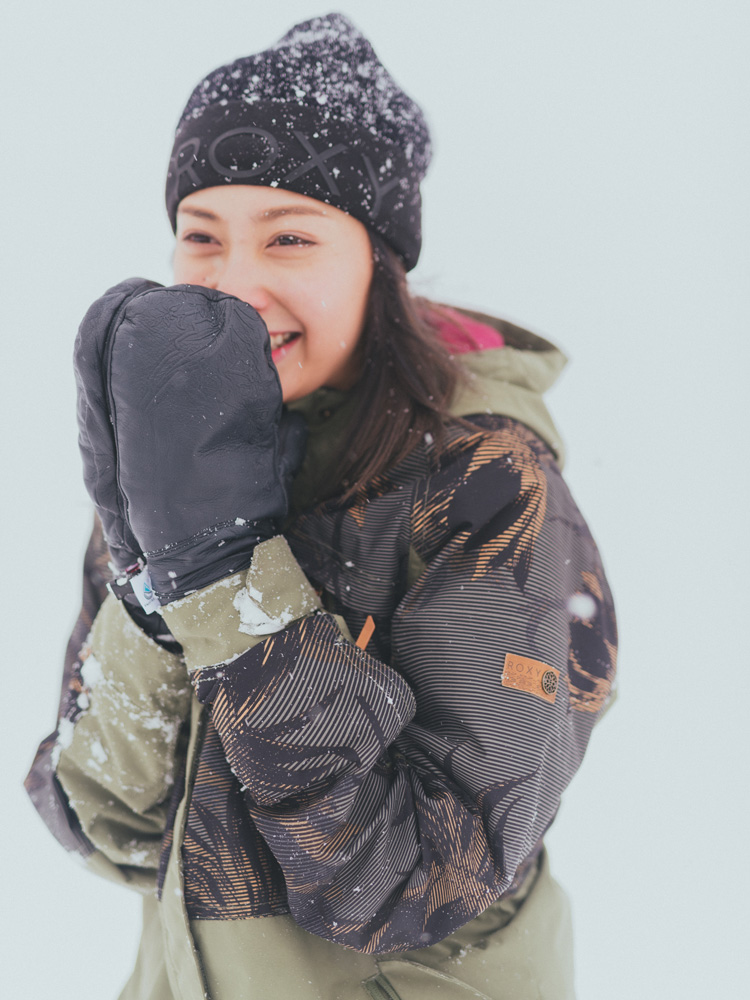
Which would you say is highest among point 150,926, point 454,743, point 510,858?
point 454,743

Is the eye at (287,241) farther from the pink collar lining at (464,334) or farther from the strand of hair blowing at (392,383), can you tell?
the pink collar lining at (464,334)

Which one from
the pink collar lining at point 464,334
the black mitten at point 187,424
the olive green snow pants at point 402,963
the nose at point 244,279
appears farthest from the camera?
the pink collar lining at point 464,334

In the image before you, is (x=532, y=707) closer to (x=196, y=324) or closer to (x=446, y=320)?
(x=196, y=324)

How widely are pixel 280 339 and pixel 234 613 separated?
438 millimetres

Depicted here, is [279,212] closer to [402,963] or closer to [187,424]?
[187,424]

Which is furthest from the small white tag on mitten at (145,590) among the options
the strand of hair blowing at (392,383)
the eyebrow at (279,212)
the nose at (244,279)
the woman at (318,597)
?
the eyebrow at (279,212)

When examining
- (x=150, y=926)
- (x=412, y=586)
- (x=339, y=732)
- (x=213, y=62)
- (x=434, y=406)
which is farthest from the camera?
(x=213, y=62)

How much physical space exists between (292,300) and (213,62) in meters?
1.45

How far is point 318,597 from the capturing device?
907 millimetres

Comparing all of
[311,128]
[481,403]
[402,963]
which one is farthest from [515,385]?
[402,963]

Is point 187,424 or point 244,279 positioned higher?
point 244,279

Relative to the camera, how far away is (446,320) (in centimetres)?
129

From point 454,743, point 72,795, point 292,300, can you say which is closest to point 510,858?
point 454,743

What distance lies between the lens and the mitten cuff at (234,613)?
0.82m
